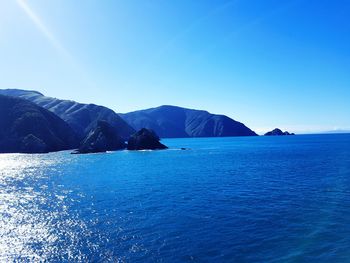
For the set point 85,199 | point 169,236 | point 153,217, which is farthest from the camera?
point 85,199

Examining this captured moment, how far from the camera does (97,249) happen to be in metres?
34.1

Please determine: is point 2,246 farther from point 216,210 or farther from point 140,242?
point 216,210

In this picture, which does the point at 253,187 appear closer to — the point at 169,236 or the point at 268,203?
the point at 268,203

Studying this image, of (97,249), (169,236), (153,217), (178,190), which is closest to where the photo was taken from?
(97,249)

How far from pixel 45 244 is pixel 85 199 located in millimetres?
24121

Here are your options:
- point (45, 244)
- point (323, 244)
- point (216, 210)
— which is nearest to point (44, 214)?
point (45, 244)

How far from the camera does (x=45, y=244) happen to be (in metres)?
36.1

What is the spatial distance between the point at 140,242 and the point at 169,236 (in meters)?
4.01

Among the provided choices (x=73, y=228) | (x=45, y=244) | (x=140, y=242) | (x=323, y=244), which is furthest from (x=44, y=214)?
(x=323, y=244)

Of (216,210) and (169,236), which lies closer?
(169,236)

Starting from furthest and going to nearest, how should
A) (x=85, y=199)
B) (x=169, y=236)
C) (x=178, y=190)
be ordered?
1. (x=178, y=190)
2. (x=85, y=199)
3. (x=169, y=236)

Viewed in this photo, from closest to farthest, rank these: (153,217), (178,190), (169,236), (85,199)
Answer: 1. (169,236)
2. (153,217)
3. (85,199)
4. (178,190)

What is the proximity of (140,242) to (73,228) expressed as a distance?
11.9 m

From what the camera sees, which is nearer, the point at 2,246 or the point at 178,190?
the point at 2,246
